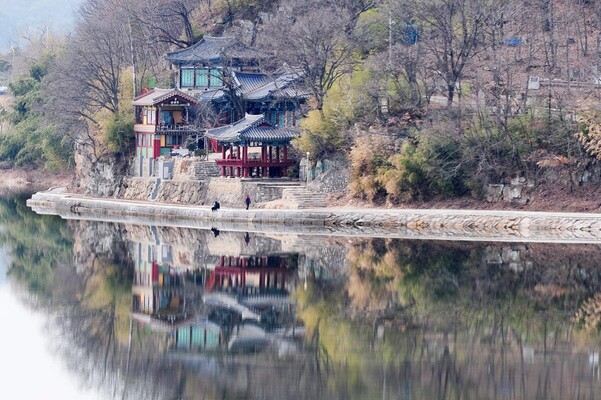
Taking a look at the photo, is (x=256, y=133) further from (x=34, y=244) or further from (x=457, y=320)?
(x=457, y=320)

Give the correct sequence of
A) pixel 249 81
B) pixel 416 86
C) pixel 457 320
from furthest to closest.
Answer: pixel 249 81, pixel 416 86, pixel 457 320

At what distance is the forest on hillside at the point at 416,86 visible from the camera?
58.0 meters

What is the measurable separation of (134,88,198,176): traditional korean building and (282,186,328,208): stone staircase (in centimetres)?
1513

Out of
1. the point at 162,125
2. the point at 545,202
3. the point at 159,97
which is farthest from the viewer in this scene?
the point at 162,125

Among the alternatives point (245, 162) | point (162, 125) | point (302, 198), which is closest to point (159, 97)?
point (162, 125)

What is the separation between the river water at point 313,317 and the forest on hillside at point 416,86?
10.0 metres

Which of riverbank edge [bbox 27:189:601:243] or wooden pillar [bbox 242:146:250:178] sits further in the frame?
wooden pillar [bbox 242:146:250:178]

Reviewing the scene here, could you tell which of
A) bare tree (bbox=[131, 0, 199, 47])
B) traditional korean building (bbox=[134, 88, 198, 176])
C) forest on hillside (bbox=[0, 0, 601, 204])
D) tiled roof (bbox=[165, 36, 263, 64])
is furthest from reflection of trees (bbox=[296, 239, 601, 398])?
bare tree (bbox=[131, 0, 199, 47])

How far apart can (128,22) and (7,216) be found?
22547 mm

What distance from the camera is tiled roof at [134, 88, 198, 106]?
2940 inches

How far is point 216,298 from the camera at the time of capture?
38531 millimetres

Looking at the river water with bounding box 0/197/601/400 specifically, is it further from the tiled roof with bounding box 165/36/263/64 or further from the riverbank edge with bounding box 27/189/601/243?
the tiled roof with bounding box 165/36/263/64

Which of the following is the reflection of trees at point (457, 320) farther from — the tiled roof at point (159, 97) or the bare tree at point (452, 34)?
the tiled roof at point (159, 97)

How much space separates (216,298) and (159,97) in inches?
1482
